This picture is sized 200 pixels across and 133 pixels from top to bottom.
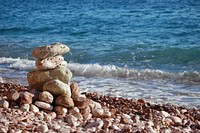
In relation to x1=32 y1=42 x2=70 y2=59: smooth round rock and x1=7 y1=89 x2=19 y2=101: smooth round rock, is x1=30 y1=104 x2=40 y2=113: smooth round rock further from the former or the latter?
x1=32 y1=42 x2=70 y2=59: smooth round rock

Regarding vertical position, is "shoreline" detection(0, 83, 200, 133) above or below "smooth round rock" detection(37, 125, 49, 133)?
below

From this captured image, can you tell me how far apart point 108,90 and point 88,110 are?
9.26ft

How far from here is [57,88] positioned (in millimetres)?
6613

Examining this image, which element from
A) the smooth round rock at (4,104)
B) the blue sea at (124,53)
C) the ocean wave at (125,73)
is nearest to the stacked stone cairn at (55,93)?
the smooth round rock at (4,104)

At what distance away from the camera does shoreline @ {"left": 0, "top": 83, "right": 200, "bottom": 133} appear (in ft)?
18.4

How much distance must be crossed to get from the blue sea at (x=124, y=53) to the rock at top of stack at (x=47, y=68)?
2030 millimetres

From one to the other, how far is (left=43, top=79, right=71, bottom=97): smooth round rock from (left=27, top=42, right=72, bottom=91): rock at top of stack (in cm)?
36

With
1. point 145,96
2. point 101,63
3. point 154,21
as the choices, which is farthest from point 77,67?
point 154,21

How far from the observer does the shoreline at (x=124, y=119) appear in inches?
221

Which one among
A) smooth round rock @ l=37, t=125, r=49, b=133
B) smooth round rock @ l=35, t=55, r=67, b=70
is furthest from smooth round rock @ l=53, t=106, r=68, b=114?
smooth round rock @ l=37, t=125, r=49, b=133

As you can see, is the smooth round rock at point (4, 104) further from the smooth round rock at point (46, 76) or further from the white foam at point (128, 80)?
the white foam at point (128, 80)

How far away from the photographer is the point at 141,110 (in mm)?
7105

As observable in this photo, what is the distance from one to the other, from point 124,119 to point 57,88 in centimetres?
105

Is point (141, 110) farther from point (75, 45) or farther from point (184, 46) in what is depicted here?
point (75, 45)
